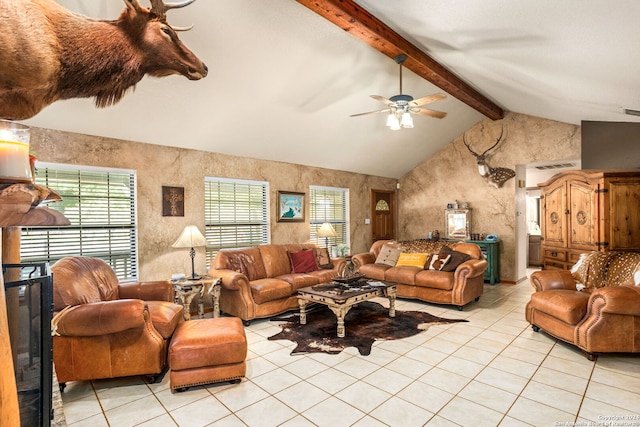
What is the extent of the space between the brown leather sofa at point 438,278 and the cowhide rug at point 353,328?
460mm

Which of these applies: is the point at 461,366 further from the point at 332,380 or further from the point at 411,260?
the point at 411,260

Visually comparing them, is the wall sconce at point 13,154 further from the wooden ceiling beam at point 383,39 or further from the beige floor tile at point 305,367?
the beige floor tile at point 305,367

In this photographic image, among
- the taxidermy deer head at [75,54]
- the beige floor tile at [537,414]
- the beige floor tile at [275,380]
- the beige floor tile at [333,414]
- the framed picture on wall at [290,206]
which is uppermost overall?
the taxidermy deer head at [75,54]

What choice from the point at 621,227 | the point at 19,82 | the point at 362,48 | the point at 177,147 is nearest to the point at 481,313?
the point at 621,227

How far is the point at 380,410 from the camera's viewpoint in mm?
2338

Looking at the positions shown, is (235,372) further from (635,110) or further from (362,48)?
(635,110)

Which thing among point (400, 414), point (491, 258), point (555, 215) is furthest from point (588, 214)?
point (400, 414)

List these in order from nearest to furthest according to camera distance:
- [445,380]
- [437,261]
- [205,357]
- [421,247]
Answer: [205,357] → [445,380] → [437,261] → [421,247]

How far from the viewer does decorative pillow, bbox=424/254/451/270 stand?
200 inches

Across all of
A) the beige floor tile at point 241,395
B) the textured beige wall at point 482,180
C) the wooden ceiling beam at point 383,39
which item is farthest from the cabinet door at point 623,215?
the beige floor tile at point 241,395

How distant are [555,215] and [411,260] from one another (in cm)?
250

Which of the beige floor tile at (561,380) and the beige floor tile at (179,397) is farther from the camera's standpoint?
the beige floor tile at (561,380)

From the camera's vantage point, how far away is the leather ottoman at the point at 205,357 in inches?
102

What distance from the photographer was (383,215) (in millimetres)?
7781
